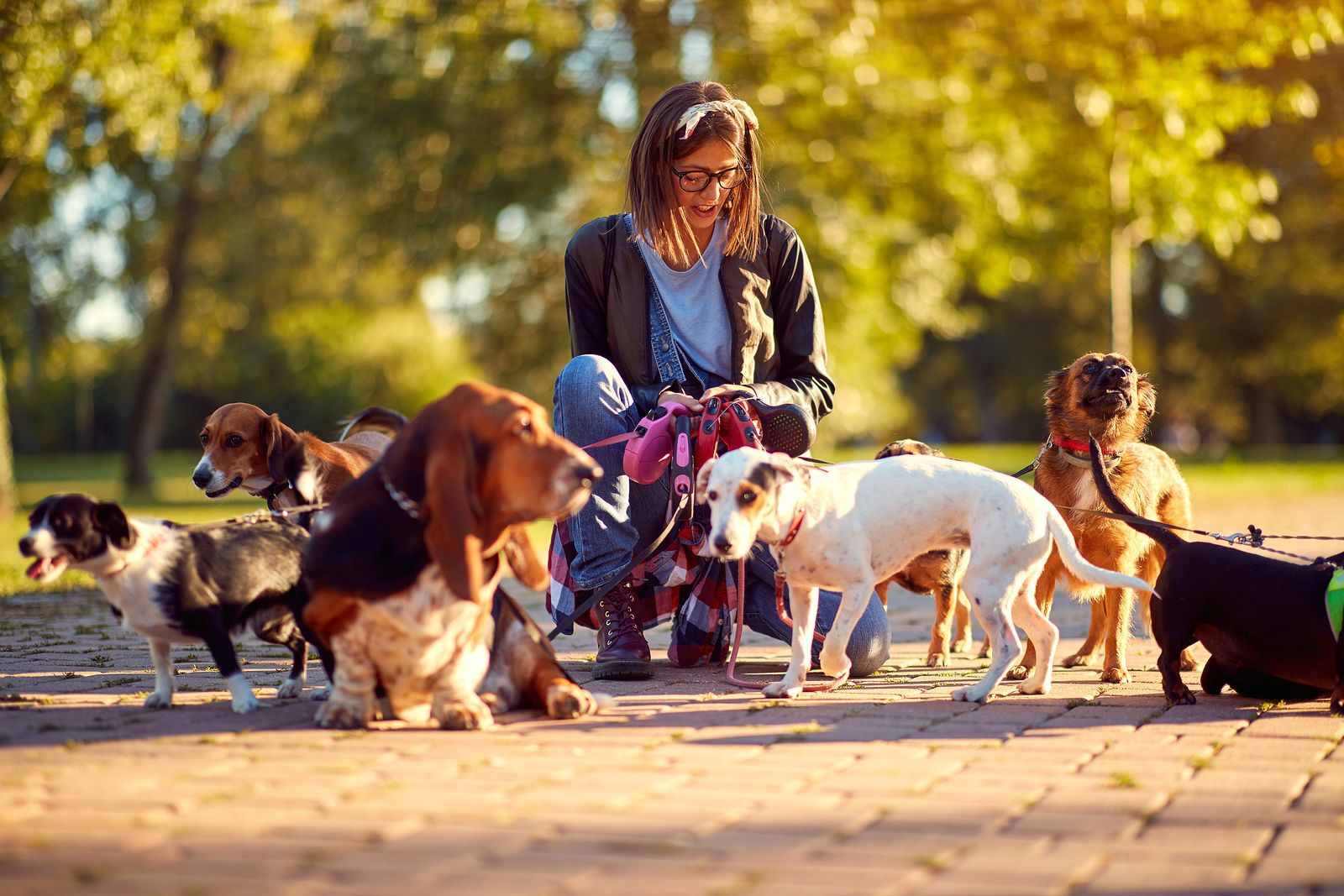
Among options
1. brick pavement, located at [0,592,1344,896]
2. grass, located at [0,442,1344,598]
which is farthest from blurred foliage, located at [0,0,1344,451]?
brick pavement, located at [0,592,1344,896]

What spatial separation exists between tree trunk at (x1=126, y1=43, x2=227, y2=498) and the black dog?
72.2 ft

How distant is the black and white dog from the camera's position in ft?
14.8

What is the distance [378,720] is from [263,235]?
25.9m

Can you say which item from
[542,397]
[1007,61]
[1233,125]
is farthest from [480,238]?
[1233,125]

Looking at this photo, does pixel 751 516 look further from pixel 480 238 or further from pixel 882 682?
pixel 480 238

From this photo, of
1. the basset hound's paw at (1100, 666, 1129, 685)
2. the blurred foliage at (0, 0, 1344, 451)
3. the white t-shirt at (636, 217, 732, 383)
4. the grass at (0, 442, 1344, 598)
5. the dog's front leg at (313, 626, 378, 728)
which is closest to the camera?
the dog's front leg at (313, 626, 378, 728)

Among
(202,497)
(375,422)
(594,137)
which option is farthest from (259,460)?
(594,137)

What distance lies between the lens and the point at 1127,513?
226 inches

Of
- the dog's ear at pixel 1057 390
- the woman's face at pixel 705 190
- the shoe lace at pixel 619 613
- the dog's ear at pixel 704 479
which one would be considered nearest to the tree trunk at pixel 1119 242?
the dog's ear at pixel 1057 390

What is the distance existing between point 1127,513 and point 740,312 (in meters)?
1.98

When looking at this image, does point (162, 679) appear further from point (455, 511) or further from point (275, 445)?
point (275, 445)

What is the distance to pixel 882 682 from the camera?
19.1 feet

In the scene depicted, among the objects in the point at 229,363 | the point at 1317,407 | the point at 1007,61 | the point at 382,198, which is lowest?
the point at 1317,407

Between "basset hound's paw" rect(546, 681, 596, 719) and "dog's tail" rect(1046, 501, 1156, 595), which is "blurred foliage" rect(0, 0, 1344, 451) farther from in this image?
"dog's tail" rect(1046, 501, 1156, 595)
